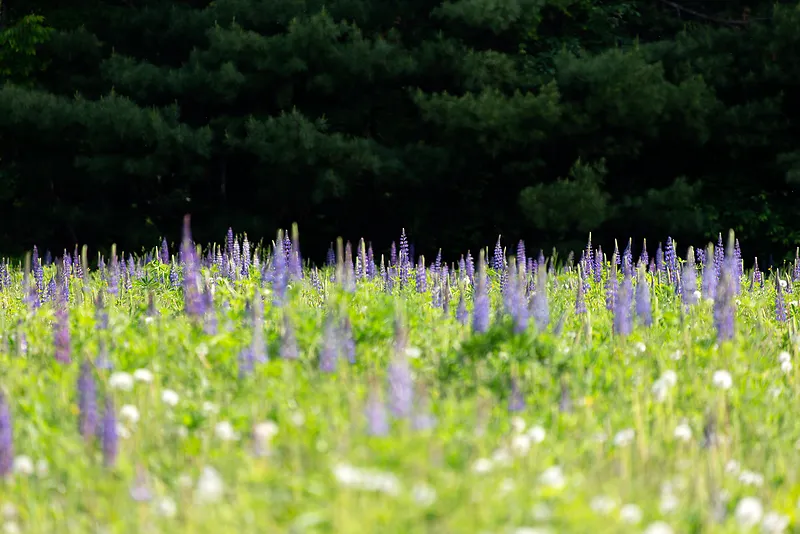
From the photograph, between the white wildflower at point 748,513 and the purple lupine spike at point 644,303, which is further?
the purple lupine spike at point 644,303

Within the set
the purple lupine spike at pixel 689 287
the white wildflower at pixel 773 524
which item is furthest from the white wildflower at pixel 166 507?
the purple lupine spike at pixel 689 287

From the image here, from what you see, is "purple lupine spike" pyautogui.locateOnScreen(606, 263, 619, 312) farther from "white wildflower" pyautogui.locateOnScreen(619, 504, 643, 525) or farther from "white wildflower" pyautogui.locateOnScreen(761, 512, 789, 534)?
"white wildflower" pyautogui.locateOnScreen(619, 504, 643, 525)

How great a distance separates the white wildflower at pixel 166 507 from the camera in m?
2.75

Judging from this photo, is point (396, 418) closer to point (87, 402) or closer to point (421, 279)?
point (87, 402)

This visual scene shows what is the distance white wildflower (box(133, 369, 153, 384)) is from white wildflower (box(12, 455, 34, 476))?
0.63 meters

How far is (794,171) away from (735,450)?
10.4 m

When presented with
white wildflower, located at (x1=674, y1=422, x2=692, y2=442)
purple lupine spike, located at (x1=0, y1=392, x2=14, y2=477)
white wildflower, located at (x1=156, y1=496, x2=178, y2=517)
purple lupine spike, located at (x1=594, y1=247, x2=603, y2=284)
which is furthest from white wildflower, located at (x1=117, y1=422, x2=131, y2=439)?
purple lupine spike, located at (x1=594, y1=247, x2=603, y2=284)

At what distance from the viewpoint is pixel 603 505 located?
2.65 meters

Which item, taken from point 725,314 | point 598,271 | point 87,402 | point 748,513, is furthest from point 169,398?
point 598,271

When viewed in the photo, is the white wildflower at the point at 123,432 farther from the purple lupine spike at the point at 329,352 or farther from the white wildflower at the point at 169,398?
the purple lupine spike at the point at 329,352

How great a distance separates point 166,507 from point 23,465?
661 millimetres

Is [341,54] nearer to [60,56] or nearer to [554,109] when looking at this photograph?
[554,109]

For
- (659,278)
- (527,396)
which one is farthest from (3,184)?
(527,396)

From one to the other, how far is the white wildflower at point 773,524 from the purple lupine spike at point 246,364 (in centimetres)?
204
